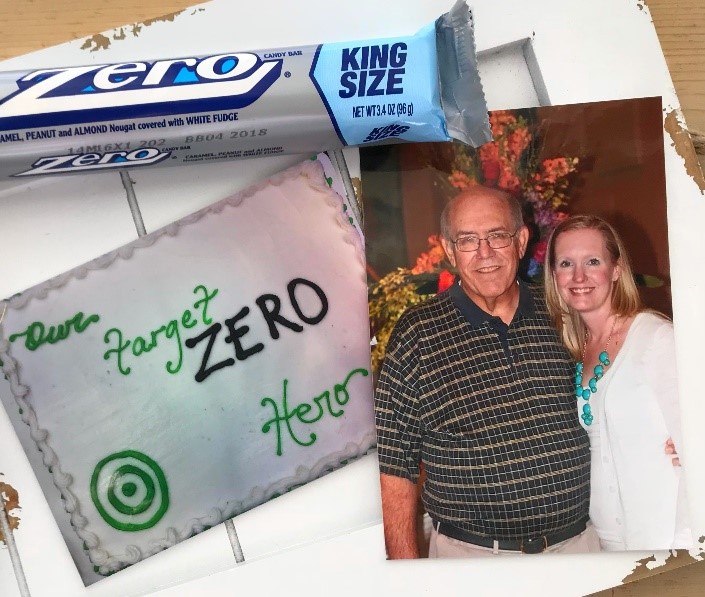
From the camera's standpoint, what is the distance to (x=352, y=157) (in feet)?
1.56

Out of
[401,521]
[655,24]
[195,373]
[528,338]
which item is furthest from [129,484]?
[655,24]

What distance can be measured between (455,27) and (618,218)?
0.18 meters

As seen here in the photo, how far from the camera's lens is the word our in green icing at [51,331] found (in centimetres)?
46

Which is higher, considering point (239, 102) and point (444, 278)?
point (239, 102)

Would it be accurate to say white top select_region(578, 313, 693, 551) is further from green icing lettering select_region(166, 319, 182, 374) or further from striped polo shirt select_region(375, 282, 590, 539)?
green icing lettering select_region(166, 319, 182, 374)

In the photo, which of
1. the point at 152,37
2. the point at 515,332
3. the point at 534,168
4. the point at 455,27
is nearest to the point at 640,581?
the point at 515,332

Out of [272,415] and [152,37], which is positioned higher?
[152,37]

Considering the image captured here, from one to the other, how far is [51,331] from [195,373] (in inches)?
4.2

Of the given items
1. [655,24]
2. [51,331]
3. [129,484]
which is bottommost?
[129,484]

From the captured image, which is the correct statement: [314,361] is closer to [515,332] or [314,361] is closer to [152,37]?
[515,332]

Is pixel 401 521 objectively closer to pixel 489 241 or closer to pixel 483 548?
pixel 483 548

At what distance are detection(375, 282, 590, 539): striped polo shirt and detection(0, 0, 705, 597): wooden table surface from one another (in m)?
0.10

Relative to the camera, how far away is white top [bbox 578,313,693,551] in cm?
45

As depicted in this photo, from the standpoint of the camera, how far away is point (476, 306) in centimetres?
47
